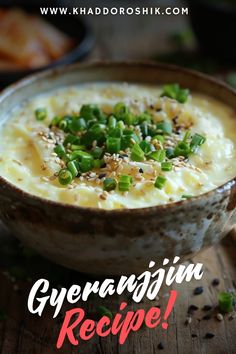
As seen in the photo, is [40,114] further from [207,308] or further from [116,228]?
[207,308]

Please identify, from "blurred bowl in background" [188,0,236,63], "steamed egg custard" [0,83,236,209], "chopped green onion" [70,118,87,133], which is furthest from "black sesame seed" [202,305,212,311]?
"blurred bowl in background" [188,0,236,63]

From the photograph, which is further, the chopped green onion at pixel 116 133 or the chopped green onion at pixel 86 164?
the chopped green onion at pixel 116 133

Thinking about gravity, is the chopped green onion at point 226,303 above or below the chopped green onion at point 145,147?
below

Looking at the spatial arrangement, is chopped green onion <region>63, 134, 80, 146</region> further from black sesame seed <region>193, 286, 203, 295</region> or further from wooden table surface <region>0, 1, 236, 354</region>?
black sesame seed <region>193, 286, 203, 295</region>

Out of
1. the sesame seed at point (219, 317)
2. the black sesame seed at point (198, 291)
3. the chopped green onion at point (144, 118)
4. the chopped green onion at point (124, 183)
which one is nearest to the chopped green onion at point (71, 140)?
the chopped green onion at point (144, 118)

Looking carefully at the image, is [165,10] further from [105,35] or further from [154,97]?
[154,97]

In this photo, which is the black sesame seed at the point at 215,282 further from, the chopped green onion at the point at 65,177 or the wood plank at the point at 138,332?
the chopped green onion at the point at 65,177

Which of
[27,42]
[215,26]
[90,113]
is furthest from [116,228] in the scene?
[215,26]
